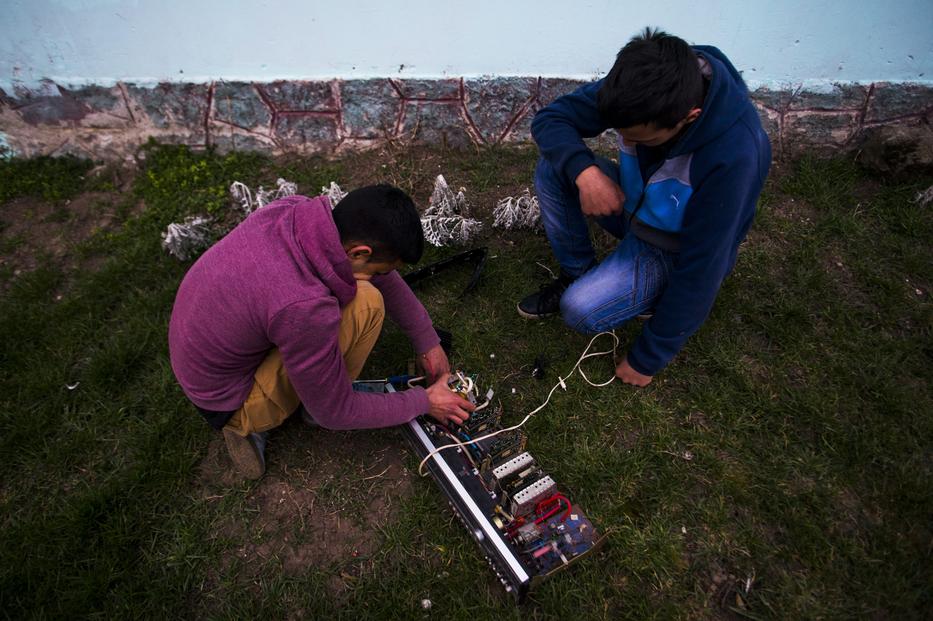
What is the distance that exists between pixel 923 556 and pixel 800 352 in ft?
3.55

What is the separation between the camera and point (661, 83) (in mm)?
1864

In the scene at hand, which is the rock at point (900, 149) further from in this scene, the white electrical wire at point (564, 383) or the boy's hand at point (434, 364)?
the boy's hand at point (434, 364)

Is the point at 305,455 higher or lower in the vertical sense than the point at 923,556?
higher

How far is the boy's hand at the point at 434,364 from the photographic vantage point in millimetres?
2611

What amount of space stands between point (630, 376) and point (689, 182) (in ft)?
3.42

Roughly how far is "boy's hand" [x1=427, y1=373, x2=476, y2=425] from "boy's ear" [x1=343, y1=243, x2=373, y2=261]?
745 mm

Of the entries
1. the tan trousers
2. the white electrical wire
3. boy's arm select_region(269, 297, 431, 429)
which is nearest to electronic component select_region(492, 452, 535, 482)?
the white electrical wire

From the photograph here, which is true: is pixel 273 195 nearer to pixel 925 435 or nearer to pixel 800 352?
pixel 800 352

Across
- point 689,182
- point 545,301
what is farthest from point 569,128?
point 545,301

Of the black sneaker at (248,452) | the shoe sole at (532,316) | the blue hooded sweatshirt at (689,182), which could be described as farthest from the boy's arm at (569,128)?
the black sneaker at (248,452)

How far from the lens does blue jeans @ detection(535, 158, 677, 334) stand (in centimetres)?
260

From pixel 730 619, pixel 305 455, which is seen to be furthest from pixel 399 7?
pixel 730 619

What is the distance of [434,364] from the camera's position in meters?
2.61

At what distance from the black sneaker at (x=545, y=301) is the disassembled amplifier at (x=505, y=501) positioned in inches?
32.1
